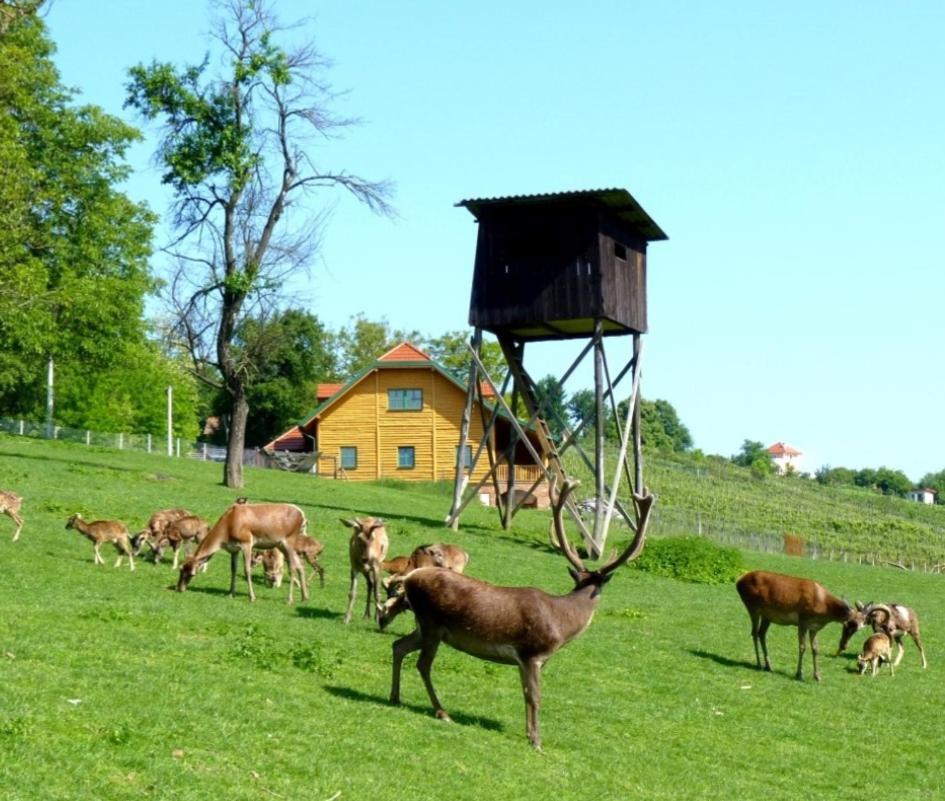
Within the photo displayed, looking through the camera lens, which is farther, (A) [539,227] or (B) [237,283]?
(B) [237,283]

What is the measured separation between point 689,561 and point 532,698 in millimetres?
23538

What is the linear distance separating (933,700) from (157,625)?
36.8 feet

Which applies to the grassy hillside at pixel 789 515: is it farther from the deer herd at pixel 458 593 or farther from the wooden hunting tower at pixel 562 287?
the deer herd at pixel 458 593

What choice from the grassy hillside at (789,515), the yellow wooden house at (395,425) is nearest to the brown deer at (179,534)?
the grassy hillside at (789,515)

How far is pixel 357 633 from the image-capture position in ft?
63.3

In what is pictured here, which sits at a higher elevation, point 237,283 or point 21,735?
point 237,283

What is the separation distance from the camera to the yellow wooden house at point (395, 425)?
71.1m

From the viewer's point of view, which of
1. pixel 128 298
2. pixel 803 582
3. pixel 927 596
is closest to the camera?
pixel 803 582

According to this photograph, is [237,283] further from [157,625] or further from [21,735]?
[21,735]

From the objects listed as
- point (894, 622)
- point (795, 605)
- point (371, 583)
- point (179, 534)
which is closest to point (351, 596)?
point (371, 583)

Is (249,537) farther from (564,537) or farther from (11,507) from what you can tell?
(564,537)

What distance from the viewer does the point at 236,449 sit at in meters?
47.5

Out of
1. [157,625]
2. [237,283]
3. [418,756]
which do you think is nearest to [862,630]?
[157,625]

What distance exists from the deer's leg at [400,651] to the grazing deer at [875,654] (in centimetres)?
1029
